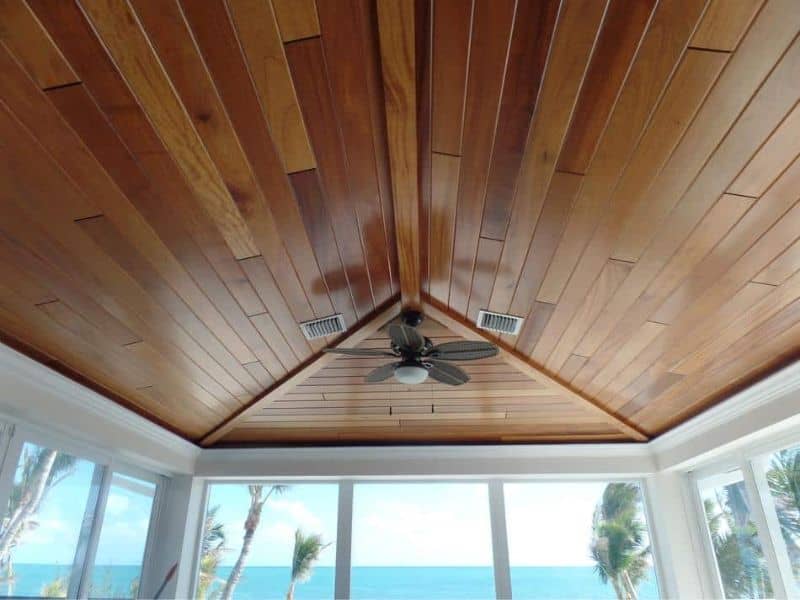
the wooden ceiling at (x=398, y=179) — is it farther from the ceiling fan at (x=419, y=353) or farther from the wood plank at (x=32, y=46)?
the ceiling fan at (x=419, y=353)

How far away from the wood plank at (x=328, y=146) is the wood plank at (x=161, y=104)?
34 centimetres

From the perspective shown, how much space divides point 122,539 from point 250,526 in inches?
35.4

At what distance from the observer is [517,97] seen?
5.33 feet

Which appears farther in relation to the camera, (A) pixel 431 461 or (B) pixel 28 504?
(A) pixel 431 461

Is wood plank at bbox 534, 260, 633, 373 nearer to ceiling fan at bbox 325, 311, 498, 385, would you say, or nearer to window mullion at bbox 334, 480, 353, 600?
ceiling fan at bbox 325, 311, 498, 385

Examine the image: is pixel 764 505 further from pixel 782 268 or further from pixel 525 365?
pixel 782 268

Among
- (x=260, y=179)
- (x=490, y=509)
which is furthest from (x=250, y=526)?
(x=260, y=179)

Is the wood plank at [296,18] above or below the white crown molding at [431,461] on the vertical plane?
above

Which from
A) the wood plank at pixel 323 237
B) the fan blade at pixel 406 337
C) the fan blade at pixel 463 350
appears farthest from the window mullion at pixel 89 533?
the fan blade at pixel 463 350

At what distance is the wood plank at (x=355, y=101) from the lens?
146cm

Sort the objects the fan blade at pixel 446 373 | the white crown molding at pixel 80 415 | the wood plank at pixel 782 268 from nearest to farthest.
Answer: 1. the wood plank at pixel 782 268
2. the white crown molding at pixel 80 415
3. the fan blade at pixel 446 373

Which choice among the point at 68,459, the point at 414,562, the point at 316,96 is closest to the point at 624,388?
the point at 414,562

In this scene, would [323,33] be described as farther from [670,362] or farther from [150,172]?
[670,362]

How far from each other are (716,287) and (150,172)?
2167 mm
